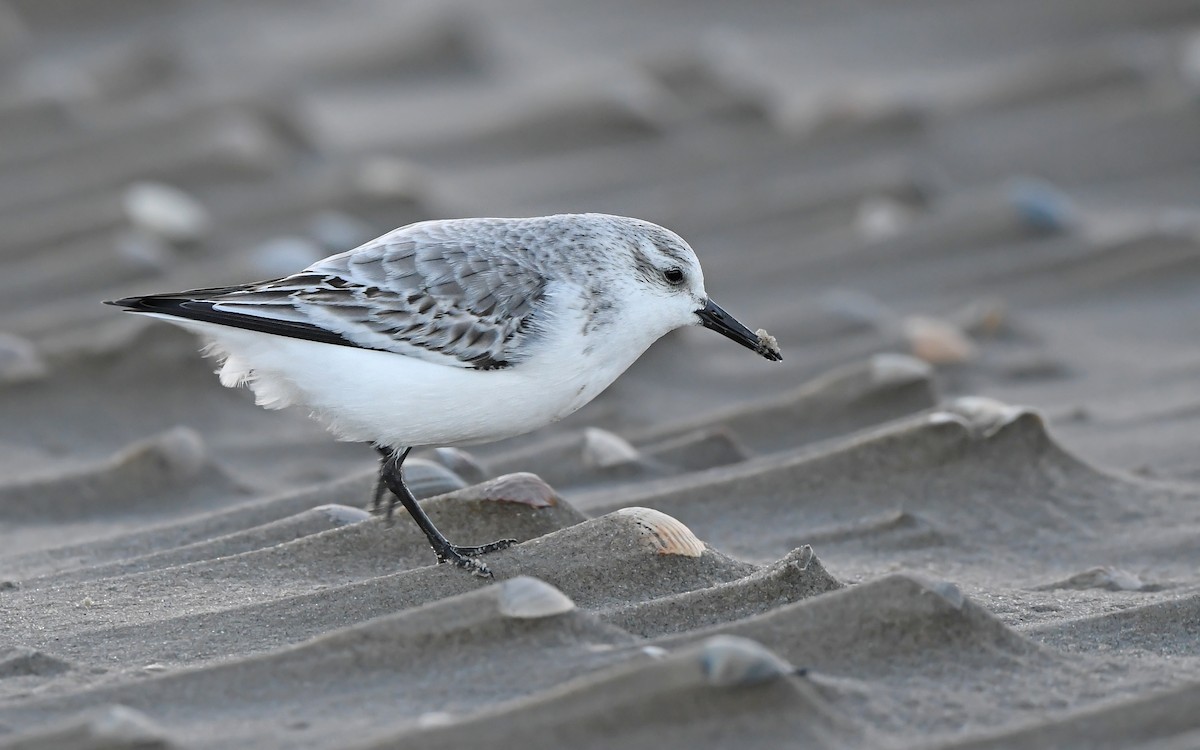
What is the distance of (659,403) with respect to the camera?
5.65 metres

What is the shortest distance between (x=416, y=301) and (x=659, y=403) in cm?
201

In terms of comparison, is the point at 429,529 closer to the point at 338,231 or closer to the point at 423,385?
the point at 423,385

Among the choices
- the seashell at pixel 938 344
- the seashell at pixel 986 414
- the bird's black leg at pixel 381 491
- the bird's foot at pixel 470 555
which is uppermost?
the seashell at pixel 938 344

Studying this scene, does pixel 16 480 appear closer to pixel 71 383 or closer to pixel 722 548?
pixel 71 383

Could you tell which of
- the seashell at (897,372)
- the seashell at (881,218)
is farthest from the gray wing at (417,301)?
the seashell at (881,218)

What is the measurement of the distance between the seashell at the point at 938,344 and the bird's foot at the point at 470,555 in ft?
8.68

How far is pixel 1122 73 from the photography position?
8.39m

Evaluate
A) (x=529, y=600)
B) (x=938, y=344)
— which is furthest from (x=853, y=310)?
(x=529, y=600)

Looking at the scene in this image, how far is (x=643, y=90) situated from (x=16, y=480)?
5.01 metres

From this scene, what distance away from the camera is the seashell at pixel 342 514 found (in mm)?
3895

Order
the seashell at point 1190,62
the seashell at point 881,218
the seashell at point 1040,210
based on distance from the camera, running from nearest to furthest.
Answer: the seashell at point 1040,210 < the seashell at point 881,218 < the seashell at point 1190,62

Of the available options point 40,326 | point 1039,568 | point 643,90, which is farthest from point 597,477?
point 643,90

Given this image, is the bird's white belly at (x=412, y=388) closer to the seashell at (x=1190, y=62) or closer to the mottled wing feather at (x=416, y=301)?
the mottled wing feather at (x=416, y=301)

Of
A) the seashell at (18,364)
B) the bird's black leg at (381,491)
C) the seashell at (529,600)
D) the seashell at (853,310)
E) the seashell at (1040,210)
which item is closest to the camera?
the seashell at (529,600)
